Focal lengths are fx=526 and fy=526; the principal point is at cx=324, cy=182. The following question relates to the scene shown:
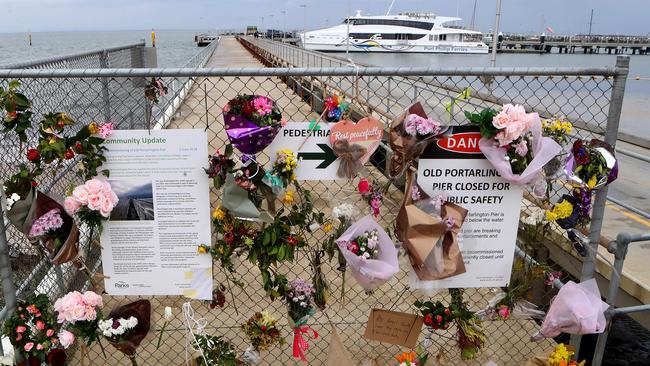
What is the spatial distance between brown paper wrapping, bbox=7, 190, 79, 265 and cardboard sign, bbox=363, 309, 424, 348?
1814mm

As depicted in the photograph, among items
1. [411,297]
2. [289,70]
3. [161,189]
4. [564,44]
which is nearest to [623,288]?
[411,297]

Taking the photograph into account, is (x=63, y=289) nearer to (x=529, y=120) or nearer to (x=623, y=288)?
(x=529, y=120)

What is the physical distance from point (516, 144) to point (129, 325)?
2.43 m

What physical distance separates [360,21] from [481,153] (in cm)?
8188

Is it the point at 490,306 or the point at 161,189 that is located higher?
the point at 161,189

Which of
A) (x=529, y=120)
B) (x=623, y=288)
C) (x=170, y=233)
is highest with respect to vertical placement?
(x=529, y=120)

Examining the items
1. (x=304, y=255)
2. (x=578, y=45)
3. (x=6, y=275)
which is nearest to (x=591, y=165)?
(x=304, y=255)

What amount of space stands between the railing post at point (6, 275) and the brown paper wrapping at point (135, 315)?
54 cm

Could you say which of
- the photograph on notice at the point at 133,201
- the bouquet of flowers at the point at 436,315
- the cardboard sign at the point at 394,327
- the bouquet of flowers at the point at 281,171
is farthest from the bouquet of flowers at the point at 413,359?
the photograph on notice at the point at 133,201

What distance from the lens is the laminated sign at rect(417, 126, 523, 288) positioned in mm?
2971

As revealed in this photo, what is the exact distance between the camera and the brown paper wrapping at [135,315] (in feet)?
10.3

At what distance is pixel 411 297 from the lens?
506 centimetres

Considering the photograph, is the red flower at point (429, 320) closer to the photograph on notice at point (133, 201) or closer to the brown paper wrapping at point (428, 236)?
the brown paper wrapping at point (428, 236)

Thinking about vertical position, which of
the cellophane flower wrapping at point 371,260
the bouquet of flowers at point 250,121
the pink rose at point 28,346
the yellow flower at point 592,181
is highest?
the bouquet of flowers at point 250,121
